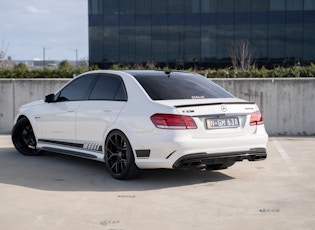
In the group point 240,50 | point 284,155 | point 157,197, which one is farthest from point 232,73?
point 240,50

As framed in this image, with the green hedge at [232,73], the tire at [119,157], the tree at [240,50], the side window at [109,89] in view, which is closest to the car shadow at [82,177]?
the tire at [119,157]

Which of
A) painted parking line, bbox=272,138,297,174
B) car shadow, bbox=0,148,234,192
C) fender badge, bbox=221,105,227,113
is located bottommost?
painted parking line, bbox=272,138,297,174

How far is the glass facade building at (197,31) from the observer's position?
49938 millimetres

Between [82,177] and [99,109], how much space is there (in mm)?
985

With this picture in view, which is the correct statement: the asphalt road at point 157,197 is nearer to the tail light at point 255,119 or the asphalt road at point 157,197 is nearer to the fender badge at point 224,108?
the tail light at point 255,119

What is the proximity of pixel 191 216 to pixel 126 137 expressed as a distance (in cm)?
191

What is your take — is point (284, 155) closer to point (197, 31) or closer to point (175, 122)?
point (175, 122)

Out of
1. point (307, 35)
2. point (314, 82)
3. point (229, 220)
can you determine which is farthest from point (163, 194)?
point (307, 35)

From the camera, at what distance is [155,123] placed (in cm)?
658

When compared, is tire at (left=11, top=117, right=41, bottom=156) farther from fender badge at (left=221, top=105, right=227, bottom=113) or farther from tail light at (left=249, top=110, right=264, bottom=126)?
tail light at (left=249, top=110, right=264, bottom=126)

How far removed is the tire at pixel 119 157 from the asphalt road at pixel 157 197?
0.13 m

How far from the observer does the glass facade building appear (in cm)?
4994

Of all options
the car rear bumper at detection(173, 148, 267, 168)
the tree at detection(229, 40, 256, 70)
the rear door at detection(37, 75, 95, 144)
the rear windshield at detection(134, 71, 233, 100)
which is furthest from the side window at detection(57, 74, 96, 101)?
the tree at detection(229, 40, 256, 70)

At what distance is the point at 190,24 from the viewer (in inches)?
2039
